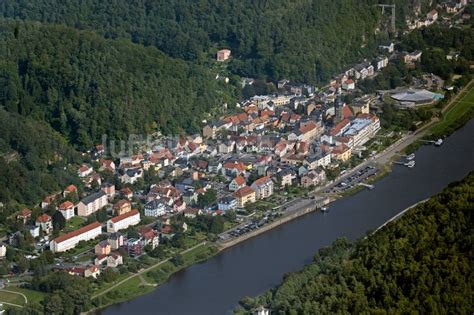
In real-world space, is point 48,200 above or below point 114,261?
below

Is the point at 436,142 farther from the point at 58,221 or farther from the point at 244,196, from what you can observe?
the point at 58,221

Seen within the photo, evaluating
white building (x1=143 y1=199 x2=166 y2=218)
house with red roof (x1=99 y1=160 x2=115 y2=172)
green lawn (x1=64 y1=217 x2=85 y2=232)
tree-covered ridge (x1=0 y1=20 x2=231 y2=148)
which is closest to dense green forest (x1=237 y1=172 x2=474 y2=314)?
white building (x1=143 y1=199 x2=166 y2=218)

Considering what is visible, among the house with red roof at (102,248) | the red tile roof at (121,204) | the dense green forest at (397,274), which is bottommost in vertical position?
the red tile roof at (121,204)

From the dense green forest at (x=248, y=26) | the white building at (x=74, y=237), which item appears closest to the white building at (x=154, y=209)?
the white building at (x=74, y=237)

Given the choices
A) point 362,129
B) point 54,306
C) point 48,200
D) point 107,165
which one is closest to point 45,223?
point 48,200

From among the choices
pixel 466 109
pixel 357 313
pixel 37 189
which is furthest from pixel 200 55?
pixel 357 313

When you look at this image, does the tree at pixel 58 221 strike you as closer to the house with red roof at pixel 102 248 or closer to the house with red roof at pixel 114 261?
the house with red roof at pixel 102 248
